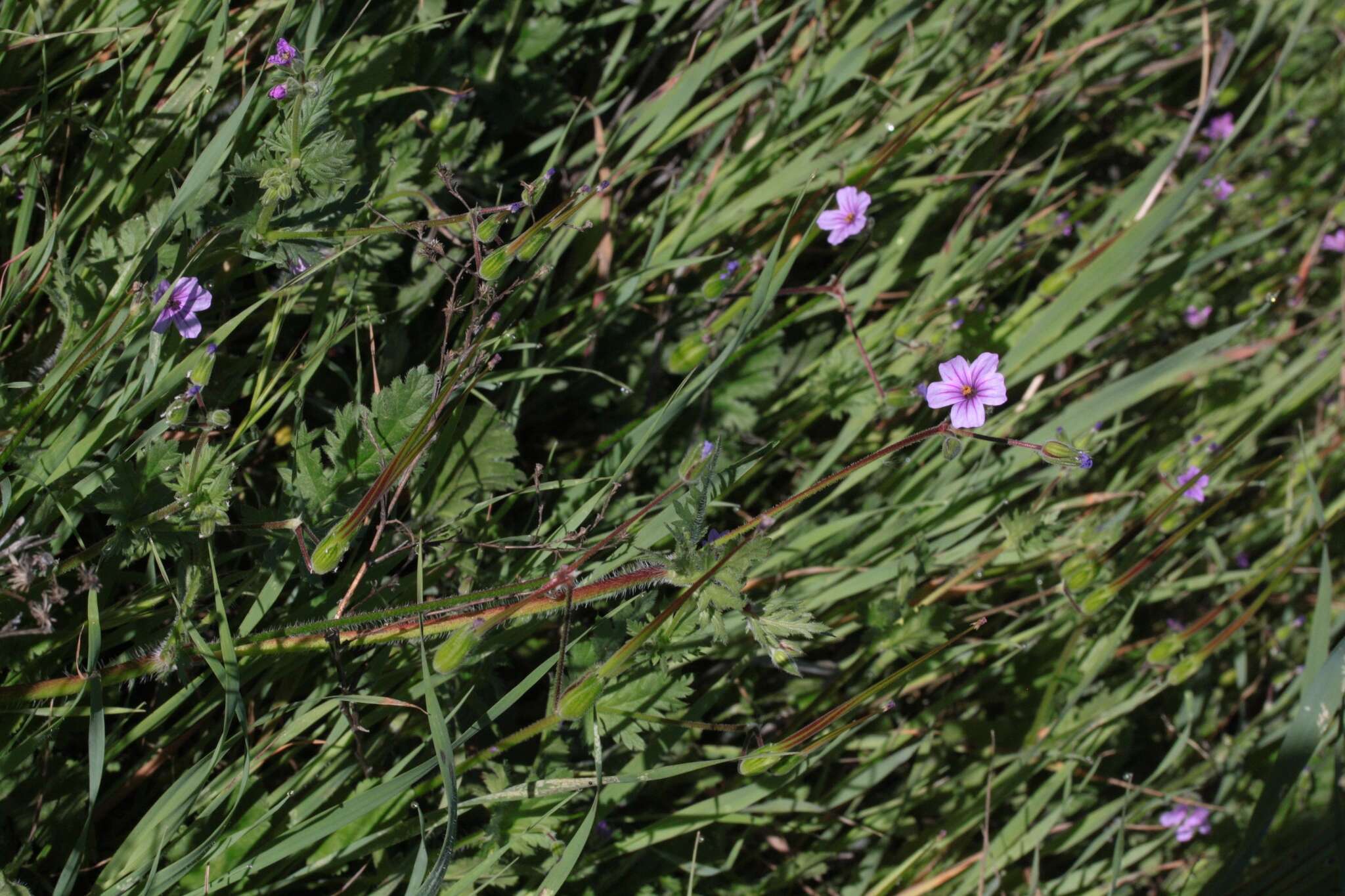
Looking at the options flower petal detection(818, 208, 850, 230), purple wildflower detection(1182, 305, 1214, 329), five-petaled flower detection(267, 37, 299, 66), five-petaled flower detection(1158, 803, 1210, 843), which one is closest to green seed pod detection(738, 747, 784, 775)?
flower petal detection(818, 208, 850, 230)

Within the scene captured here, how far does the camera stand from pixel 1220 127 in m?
3.60

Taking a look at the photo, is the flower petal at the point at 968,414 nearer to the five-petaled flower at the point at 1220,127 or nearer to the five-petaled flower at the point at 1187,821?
the five-petaled flower at the point at 1187,821

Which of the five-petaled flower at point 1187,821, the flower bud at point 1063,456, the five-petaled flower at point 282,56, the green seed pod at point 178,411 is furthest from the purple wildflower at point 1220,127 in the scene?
the green seed pod at point 178,411

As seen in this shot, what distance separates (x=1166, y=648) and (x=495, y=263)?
6.26 feet

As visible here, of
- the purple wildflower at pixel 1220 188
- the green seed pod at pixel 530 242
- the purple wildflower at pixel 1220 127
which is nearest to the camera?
the green seed pod at pixel 530 242

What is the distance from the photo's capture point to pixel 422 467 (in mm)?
2070

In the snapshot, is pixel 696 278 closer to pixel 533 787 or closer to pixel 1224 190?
pixel 533 787

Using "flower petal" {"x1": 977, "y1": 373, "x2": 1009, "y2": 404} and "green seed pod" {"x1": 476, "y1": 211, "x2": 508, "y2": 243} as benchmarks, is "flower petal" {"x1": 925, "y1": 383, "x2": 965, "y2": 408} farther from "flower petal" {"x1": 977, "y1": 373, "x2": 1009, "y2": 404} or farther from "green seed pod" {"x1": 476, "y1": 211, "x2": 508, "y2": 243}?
"green seed pod" {"x1": 476, "y1": 211, "x2": 508, "y2": 243}

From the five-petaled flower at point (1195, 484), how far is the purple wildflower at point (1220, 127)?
1299mm

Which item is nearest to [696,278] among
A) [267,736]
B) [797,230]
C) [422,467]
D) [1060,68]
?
[797,230]

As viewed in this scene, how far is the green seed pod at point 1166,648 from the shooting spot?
2447mm


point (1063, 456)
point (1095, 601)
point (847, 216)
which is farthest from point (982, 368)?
point (1095, 601)

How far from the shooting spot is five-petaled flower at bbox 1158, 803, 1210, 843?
2.73 meters

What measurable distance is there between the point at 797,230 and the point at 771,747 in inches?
59.1
